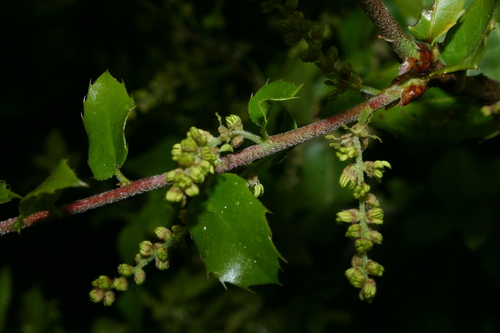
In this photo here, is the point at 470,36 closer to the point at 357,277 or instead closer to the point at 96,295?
the point at 357,277

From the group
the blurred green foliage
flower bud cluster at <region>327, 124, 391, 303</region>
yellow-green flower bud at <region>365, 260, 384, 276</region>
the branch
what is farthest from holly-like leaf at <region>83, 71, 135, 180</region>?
the blurred green foliage

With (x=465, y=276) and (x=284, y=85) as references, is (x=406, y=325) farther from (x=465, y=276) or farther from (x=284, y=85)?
(x=284, y=85)

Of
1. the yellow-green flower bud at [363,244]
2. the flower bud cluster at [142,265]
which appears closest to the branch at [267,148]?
the flower bud cluster at [142,265]

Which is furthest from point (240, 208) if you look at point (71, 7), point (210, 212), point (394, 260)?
point (71, 7)

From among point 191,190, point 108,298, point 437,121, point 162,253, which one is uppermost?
point 191,190

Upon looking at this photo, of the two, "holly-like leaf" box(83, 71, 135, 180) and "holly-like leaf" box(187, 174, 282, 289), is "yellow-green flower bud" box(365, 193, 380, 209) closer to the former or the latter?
"holly-like leaf" box(187, 174, 282, 289)

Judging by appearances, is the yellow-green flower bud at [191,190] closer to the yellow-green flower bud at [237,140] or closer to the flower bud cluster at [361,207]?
the yellow-green flower bud at [237,140]

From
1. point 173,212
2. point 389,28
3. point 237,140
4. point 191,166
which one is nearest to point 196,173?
point 191,166
